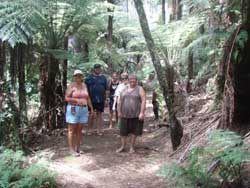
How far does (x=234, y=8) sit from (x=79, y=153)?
358cm

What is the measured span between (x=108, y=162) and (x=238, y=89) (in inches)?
97.2

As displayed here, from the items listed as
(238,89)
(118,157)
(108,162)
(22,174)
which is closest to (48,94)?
(118,157)

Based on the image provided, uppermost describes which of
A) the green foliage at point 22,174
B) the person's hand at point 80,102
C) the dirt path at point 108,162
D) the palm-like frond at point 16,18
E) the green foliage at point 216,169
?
the palm-like frond at point 16,18

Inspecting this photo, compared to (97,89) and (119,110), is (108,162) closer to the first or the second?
(119,110)

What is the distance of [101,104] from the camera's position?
9.45m

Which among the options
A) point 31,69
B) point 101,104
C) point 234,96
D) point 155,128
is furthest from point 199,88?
point 234,96

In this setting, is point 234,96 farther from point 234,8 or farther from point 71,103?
point 71,103

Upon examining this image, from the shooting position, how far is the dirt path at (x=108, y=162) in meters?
6.08

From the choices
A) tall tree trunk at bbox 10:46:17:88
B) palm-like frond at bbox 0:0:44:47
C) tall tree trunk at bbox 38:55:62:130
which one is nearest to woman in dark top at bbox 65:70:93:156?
palm-like frond at bbox 0:0:44:47

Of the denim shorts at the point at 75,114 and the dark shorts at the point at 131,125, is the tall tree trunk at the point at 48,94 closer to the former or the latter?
the denim shorts at the point at 75,114

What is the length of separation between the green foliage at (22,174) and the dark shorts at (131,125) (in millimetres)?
1980

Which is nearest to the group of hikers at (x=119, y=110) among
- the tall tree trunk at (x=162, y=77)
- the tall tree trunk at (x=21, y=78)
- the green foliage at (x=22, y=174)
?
the tall tree trunk at (x=162, y=77)

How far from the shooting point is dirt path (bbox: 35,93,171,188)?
6.08 metres

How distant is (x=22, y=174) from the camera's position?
592 centimetres
